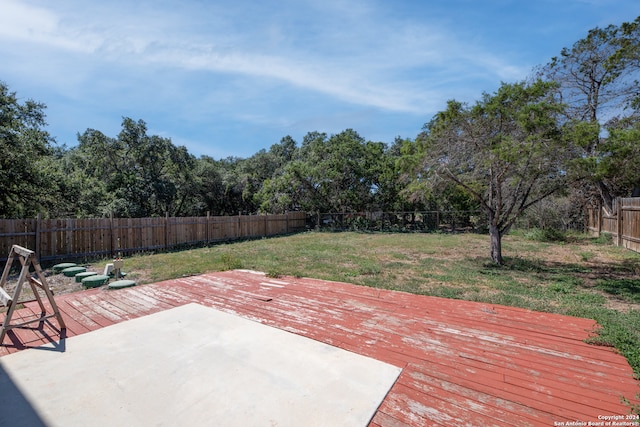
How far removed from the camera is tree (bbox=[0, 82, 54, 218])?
1012 cm

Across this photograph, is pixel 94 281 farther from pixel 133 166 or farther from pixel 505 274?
pixel 133 166

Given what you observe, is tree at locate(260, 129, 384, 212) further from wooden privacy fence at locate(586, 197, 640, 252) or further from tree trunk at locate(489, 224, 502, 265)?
tree trunk at locate(489, 224, 502, 265)

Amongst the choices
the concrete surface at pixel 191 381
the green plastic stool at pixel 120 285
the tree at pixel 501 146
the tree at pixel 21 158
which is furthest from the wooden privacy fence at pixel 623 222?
the tree at pixel 21 158

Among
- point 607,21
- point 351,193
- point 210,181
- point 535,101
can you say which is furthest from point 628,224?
point 210,181

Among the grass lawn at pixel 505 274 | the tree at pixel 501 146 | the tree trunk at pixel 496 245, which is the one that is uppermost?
the tree at pixel 501 146

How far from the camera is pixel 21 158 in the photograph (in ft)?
33.5

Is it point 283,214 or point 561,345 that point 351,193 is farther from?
point 561,345

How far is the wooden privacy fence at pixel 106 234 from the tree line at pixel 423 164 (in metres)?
1.32

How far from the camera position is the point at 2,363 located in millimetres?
2797

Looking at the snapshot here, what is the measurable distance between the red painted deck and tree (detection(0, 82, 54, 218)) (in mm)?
8122

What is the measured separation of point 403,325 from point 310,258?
20.2ft

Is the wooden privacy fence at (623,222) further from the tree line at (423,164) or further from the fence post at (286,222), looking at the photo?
the fence post at (286,222)

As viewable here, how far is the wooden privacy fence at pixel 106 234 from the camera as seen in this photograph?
9.03m

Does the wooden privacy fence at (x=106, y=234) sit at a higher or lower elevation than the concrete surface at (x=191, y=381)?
higher
